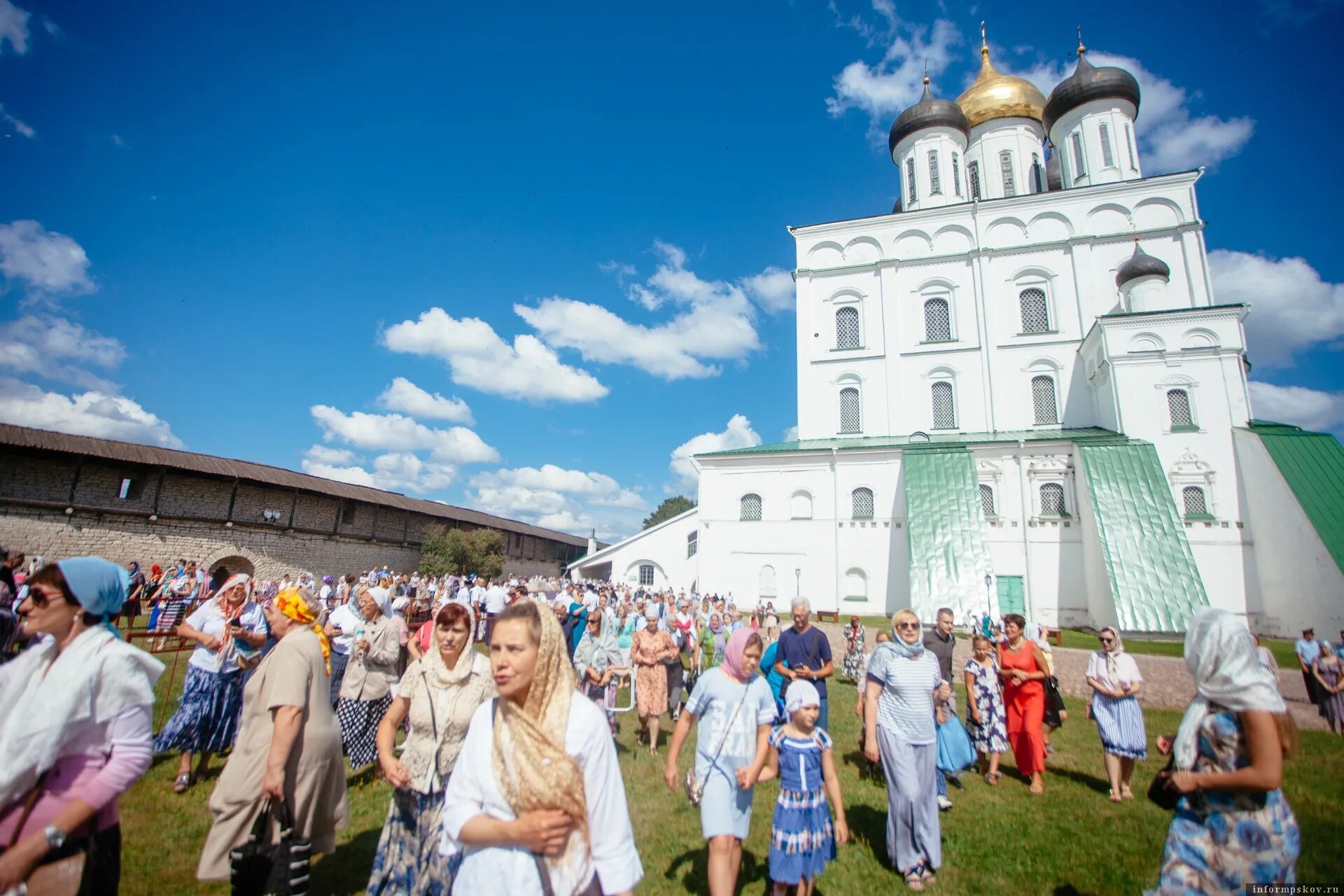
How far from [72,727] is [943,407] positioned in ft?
96.7

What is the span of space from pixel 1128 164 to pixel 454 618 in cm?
3649

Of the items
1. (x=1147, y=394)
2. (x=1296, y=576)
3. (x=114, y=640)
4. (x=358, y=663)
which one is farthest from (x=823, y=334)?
(x=114, y=640)

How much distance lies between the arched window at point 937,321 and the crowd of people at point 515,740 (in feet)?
80.3

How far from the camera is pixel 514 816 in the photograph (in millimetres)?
1930

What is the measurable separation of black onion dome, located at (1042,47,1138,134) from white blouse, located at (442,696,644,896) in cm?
3743

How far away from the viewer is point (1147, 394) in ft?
73.4

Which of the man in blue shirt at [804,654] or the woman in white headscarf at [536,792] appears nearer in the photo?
the woman in white headscarf at [536,792]

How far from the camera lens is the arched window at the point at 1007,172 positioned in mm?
30844

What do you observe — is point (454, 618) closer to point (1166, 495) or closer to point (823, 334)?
point (1166, 495)

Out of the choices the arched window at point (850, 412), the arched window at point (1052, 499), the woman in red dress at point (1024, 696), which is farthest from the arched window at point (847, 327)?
the woman in red dress at point (1024, 696)

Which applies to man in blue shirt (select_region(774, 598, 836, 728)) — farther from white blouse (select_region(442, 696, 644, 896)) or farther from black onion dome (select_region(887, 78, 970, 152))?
black onion dome (select_region(887, 78, 970, 152))

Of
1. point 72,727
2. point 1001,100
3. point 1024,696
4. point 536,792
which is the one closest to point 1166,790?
point 536,792

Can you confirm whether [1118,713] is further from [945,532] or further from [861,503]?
[861,503]

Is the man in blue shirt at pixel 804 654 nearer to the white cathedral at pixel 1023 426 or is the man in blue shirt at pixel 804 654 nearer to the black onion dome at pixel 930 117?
the white cathedral at pixel 1023 426
